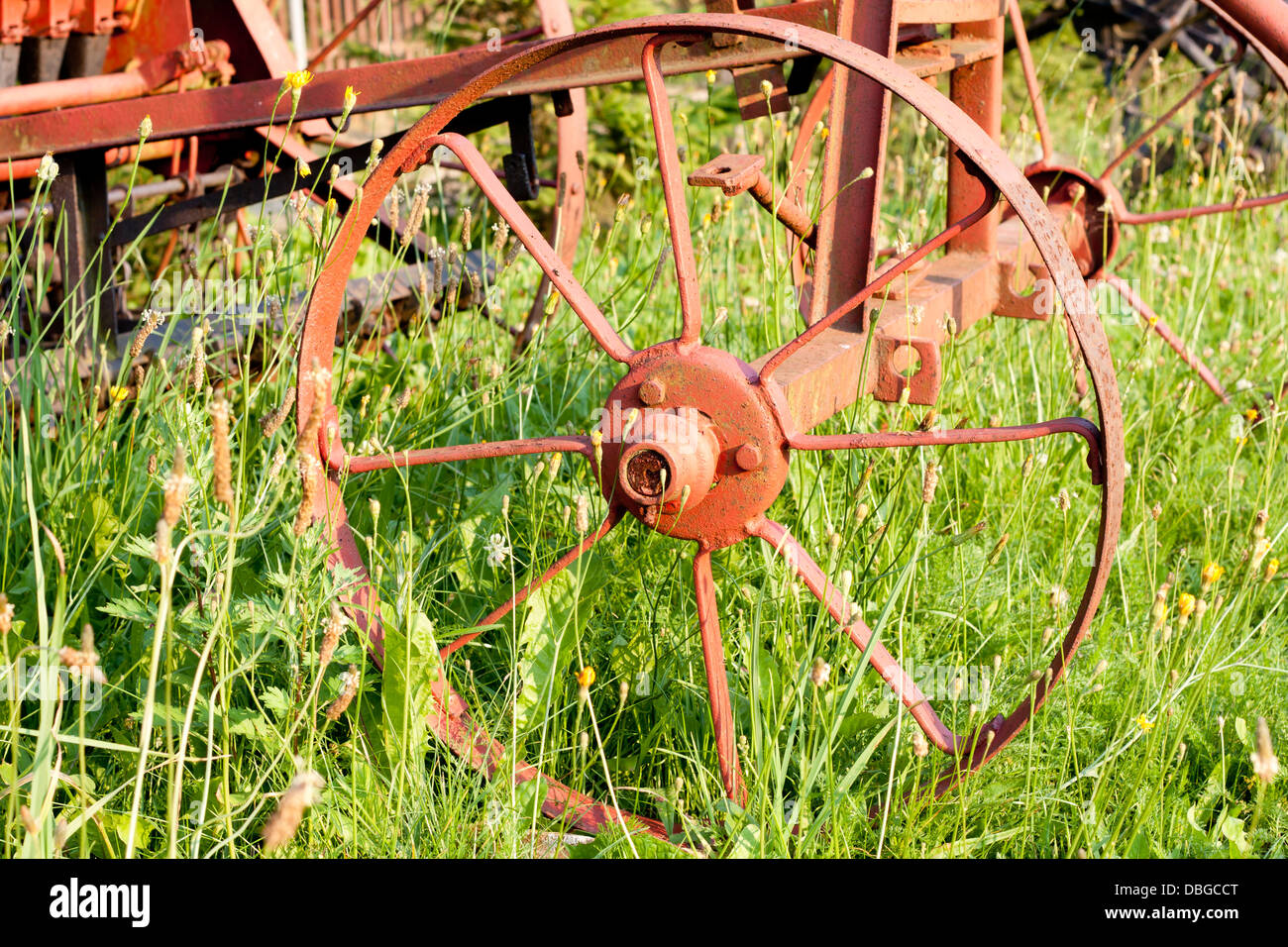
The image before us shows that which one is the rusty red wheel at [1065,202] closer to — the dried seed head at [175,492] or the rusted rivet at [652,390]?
the rusted rivet at [652,390]

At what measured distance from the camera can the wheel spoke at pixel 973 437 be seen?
138 centimetres

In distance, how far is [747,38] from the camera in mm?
1931

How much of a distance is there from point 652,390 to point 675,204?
235mm

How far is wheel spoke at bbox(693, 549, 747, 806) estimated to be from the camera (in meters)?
1.56

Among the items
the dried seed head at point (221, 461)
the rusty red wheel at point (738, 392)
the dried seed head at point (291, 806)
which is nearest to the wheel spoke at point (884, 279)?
the rusty red wheel at point (738, 392)

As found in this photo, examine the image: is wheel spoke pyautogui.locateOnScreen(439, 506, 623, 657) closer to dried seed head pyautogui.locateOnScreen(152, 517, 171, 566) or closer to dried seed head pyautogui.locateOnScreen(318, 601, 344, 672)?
dried seed head pyautogui.locateOnScreen(318, 601, 344, 672)

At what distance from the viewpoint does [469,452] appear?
1.65m

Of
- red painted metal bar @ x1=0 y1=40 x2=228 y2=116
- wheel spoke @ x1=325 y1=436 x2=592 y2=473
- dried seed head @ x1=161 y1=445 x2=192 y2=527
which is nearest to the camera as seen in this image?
dried seed head @ x1=161 y1=445 x2=192 y2=527

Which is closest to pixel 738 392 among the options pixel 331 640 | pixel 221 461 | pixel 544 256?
pixel 544 256

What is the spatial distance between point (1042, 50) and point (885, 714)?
6.07 metres

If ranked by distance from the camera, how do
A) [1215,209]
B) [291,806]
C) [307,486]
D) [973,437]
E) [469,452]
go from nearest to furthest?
[291,806] → [307,486] → [973,437] → [469,452] → [1215,209]

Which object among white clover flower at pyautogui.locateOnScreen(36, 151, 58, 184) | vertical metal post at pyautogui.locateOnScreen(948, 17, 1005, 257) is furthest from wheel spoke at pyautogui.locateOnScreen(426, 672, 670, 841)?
vertical metal post at pyautogui.locateOnScreen(948, 17, 1005, 257)

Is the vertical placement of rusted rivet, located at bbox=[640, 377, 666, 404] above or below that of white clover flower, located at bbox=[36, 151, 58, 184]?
below

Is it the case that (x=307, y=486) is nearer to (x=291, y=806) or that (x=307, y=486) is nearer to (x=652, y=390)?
(x=291, y=806)
